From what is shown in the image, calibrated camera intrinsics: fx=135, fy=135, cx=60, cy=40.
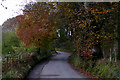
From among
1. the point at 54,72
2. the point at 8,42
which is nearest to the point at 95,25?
the point at 54,72

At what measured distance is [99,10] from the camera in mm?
11258

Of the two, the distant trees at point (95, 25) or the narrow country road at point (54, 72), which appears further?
the distant trees at point (95, 25)

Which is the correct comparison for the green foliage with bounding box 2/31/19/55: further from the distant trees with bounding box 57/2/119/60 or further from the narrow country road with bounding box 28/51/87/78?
the distant trees with bounding box 57/2/119/60

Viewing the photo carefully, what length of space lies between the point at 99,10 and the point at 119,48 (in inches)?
141

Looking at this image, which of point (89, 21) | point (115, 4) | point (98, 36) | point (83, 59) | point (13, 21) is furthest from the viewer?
point (13, 21)

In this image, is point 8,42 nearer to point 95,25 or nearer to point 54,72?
point 54,72

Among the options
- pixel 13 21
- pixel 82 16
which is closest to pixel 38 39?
pixel 13 21

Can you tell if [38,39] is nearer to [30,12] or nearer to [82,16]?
[30,12]

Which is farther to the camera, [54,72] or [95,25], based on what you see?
[95,25]

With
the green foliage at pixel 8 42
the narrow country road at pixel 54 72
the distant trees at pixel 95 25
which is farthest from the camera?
the green foliage at pixel 8 42

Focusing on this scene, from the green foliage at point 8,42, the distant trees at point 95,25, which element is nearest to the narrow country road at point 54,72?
the distant trees at point 95,25

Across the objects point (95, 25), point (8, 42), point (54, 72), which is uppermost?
point (95, 25)

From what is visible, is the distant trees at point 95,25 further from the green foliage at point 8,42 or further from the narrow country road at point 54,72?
the green foliage at point 8,42

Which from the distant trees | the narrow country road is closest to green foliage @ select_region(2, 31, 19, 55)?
the narrow country road
